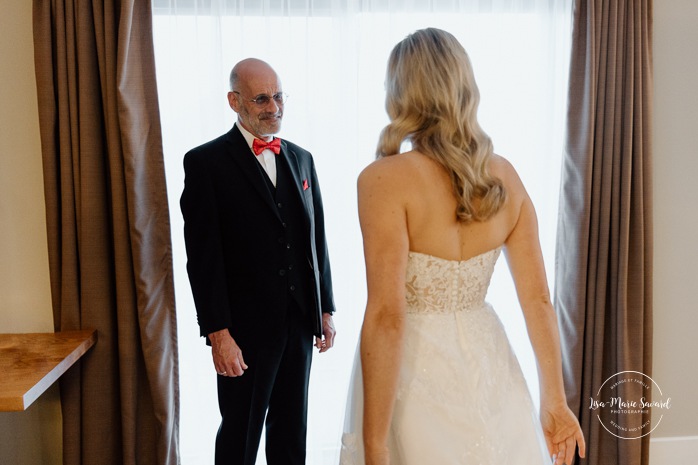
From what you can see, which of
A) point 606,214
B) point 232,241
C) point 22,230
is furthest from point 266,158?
point 606,214

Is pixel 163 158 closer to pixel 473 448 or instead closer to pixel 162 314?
pixel 162 314

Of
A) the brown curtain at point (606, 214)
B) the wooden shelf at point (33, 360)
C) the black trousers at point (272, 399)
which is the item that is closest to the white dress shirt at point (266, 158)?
the black trousers at point (272, 399)

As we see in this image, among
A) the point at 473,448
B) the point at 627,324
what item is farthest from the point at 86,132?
the point at 627,324

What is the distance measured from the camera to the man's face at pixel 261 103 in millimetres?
2125

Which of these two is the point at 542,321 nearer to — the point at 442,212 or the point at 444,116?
the point at 442,212

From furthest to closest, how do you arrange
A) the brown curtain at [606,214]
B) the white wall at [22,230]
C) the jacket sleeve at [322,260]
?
the brown curtain at [606,214] → the white wall at [22,230] → the jacket sleeve at [322,260]

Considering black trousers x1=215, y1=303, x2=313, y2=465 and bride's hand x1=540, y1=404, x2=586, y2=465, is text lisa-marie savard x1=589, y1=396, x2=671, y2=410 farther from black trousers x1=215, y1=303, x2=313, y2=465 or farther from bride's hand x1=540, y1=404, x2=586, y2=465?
black trousers x1=215, y1=303, x2=313, y2=465

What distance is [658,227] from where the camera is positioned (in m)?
2.99

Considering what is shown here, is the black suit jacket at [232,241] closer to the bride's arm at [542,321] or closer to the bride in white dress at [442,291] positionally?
the bride in white dress at [442,291]

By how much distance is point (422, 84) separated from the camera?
1.55 metres

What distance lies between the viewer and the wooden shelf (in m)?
1.84

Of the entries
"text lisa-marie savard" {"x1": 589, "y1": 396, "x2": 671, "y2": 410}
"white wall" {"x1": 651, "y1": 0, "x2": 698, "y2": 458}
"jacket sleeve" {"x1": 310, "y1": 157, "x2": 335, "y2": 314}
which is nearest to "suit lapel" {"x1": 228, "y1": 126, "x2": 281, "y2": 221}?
"jacket sleeve" {"x1": 310, "y1": 157, "x2": 335, "y2": 314}

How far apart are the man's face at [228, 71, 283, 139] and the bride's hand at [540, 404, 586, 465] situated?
1231mm
